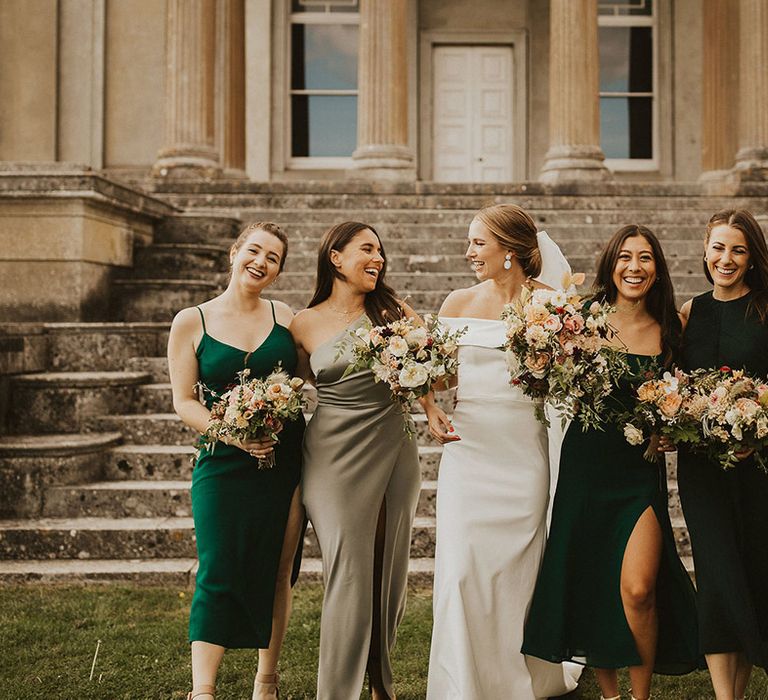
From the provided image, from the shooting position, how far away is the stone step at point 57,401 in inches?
253

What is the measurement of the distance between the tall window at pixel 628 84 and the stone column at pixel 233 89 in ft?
19.9

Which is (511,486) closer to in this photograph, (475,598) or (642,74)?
(475,598)

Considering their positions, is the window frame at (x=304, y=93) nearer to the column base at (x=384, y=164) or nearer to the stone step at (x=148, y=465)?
the column base at (x=384, y=164)

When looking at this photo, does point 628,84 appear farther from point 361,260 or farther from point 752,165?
point 361,260

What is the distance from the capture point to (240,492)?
12.5 ft

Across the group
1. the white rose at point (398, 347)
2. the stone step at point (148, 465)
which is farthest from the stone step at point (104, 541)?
the white rose at point (398, 347)

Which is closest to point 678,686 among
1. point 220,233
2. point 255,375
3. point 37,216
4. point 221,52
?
point 255,375

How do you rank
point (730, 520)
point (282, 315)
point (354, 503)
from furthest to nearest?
point (282, 315) < point (354, 503) < point (730, 520)

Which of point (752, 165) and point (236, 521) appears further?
point (752, 165)

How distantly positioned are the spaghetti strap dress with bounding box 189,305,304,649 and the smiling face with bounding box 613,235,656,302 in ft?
4.67

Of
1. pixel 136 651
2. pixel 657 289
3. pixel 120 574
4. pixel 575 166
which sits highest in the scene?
pixel 575 166

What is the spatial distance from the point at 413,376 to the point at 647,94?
45.5 feet

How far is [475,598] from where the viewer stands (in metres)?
3.89

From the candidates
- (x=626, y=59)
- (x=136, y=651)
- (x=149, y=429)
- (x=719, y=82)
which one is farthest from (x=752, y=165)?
(x=136, y=651)
